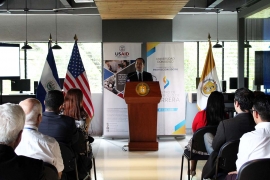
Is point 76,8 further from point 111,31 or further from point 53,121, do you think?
point 53,121

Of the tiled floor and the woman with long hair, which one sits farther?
the tiled floor

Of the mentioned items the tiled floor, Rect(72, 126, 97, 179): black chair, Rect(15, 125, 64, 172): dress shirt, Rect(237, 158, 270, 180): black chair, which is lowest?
the tiled floor

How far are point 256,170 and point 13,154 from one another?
1496mm

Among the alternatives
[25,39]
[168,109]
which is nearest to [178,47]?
[168,109]

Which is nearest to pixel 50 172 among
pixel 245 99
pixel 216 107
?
pixel 245 99

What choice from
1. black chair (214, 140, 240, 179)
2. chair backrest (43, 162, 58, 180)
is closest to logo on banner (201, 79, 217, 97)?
black chair (214, 140, 240, 179)

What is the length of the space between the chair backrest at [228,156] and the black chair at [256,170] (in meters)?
0.93

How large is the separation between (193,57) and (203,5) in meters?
1.51

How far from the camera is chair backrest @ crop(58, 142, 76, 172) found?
361 centimetres

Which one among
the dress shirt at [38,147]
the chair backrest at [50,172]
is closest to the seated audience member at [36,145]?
the dress shirt at [38,147]

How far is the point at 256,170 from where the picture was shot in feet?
8.22

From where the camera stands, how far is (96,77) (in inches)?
441

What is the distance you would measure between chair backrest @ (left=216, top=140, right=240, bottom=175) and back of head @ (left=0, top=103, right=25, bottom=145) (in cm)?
202

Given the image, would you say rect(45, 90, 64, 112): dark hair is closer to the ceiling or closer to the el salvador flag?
the el salvador flag
